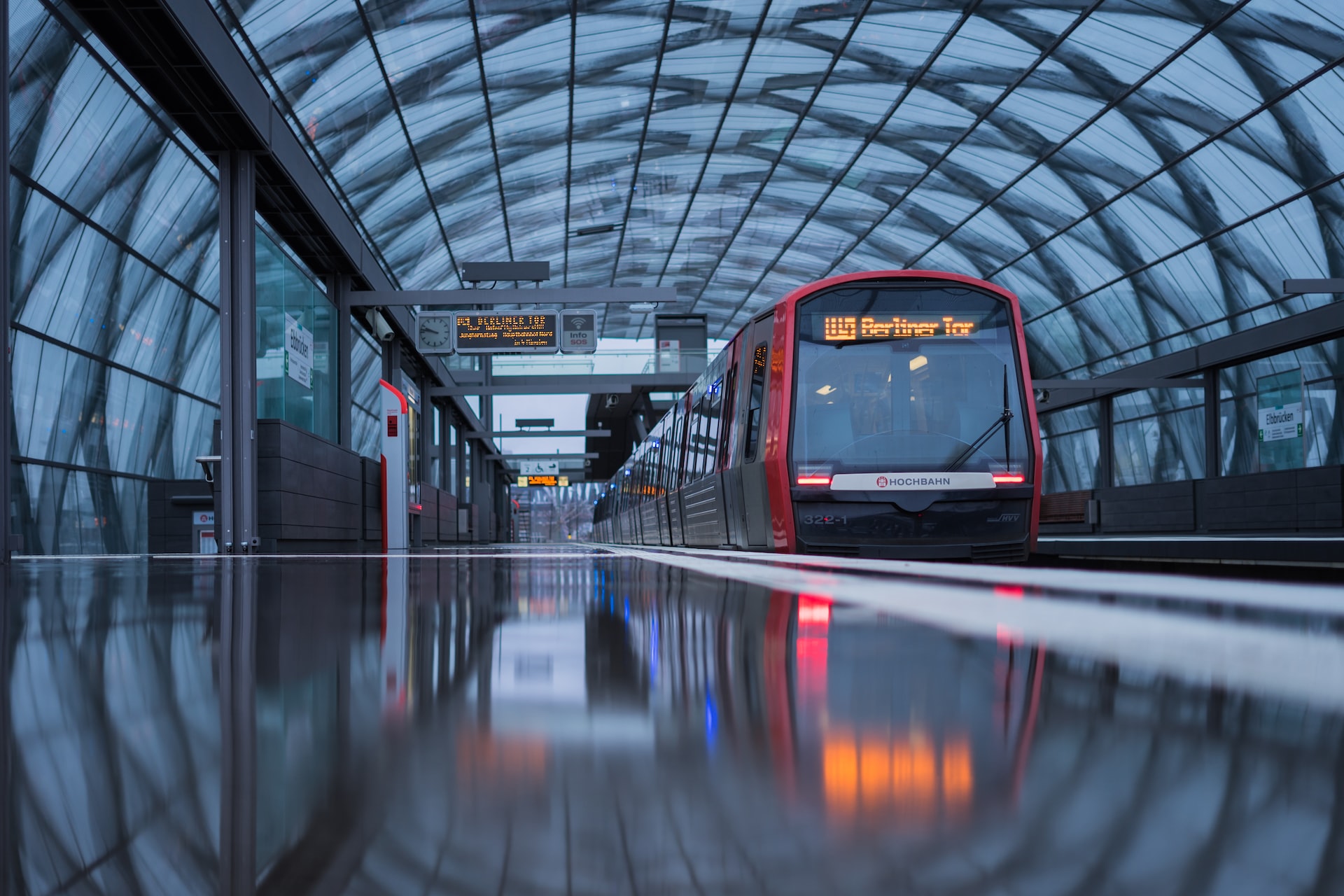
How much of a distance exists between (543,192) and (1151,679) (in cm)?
2958

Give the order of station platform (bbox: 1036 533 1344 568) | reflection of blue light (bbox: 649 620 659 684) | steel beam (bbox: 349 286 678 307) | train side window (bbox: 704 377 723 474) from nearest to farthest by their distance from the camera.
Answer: reflection of blue light (bbox: 649 620 659 684) → station platform (bbox: 1036 533 1344 568) → train side window (bbox: 704 377 723 474) → steel beam (bbox: 349 286 678 307)

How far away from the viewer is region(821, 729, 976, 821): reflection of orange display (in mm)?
369

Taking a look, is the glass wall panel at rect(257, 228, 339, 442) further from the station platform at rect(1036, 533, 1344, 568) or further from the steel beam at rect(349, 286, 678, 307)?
the station platform at rect(1036, 533, 1344, 568)

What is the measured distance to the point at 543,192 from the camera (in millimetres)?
28844

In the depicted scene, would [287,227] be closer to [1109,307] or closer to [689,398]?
[689,398]

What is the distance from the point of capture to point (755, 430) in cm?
905

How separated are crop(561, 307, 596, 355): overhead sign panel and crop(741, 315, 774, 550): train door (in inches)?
375

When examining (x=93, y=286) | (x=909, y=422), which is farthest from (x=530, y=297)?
(x=909, y=422)

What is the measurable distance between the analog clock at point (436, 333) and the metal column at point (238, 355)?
658 centimetres

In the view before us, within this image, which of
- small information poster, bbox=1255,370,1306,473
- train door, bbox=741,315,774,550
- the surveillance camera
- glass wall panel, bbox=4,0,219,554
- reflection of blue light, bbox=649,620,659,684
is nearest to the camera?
reflection of blue light, bbox=649,620,659,684

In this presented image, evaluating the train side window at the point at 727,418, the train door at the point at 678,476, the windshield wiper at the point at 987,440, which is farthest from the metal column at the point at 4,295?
the train door at the point at 678,476

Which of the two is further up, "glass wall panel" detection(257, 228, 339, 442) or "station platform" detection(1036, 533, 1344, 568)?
"glass wall panel" detection(257, 228, 339, 442)

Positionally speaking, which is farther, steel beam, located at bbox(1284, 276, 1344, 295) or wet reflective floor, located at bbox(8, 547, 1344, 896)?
steel beam, located at bbox(1284, 276, 1344, 295)

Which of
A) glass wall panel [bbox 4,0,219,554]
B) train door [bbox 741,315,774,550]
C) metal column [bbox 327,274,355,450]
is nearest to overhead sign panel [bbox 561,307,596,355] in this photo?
metal column [bbox 327,274,355,450]
